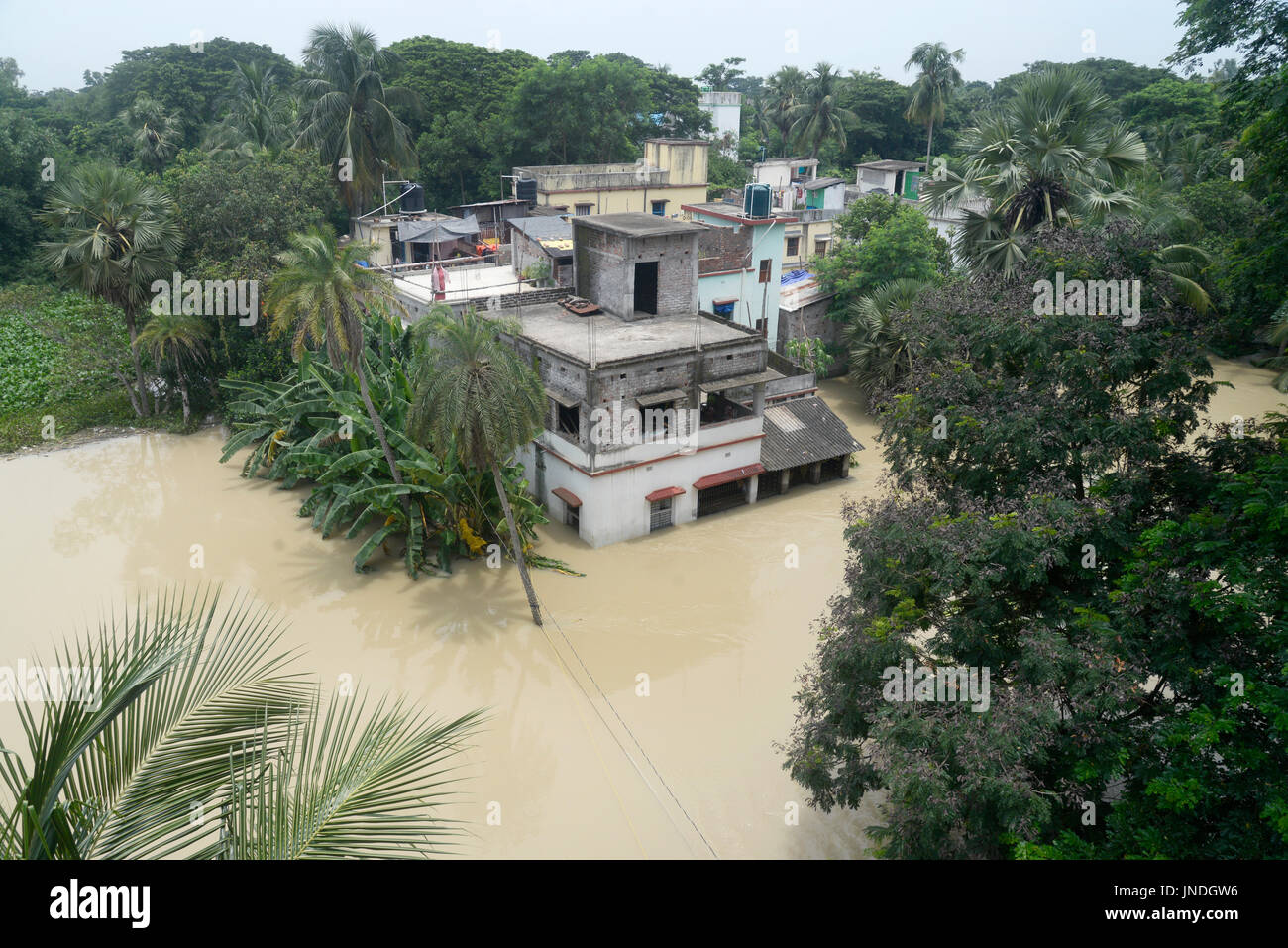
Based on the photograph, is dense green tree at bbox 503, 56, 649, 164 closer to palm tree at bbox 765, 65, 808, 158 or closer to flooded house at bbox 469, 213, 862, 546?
palm tree at bbox 765, 65, 808, 158

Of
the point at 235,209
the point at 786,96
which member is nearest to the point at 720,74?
the point at 786,96

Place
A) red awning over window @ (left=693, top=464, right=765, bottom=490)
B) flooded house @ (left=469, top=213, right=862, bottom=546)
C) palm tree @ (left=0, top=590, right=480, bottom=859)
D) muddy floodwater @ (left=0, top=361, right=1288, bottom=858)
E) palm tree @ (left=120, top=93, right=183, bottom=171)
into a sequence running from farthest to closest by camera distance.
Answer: palm tree @ (left=120, top=93, right=183, bottom=171)
red awning over window @ (left=693, top=464, right=765, bottom=490)
flooded house @ (left=469, top=213, right=862, bottom=546)
muddy floodwater @ (left=0, top=361, right=1288, bottom=858)
palm tree @ (left=0, top=590, right=480, bottom=859)

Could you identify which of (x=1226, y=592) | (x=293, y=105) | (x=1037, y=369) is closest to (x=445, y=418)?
(x=1037, y=369)

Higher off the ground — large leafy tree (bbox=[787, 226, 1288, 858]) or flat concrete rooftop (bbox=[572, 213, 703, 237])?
flat concrete rooftop (bbox=[572, 213, 703, 237])

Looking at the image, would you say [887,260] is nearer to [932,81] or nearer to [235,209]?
[235,209]

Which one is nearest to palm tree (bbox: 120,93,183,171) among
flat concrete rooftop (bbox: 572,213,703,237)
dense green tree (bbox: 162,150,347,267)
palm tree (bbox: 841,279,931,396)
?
dense green tree (bbox: 162,150,347,267)

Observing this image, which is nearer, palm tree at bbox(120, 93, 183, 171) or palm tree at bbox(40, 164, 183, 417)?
palm tree at bbox(40, 164, 183, 417)

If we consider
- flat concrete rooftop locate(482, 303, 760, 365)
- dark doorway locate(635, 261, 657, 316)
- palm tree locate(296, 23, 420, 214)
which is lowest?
flat concrete rooftop locate(482, 303, 760, 365)
